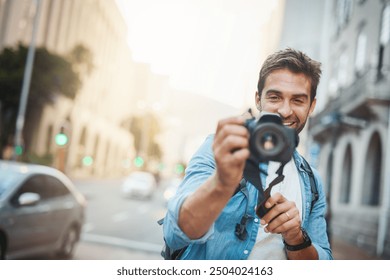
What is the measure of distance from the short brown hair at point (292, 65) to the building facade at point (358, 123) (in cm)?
603

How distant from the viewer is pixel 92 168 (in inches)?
304

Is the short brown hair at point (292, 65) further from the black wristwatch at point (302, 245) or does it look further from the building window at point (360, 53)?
the building window at point (360, 53)

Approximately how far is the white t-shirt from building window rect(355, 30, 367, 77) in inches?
333

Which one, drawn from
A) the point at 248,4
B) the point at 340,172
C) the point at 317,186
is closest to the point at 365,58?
the point at 340,172

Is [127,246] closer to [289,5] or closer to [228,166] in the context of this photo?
[289,5]

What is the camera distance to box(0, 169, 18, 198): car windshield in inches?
173

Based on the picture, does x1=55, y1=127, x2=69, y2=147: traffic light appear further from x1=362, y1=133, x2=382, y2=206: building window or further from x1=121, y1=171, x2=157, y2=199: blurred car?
x1=121, y1=171, x2=157, y2=199: blurred car

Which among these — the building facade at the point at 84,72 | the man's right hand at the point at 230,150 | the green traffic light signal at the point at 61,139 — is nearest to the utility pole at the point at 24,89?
the building facade at the point at 84,72

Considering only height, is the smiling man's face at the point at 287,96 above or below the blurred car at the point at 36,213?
above

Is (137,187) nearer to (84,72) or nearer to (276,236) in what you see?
(84,72)

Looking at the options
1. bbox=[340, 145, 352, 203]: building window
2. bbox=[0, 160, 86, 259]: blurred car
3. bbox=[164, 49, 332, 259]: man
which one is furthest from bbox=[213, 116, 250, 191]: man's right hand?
bbox=[340, 145, 352, 203]: building window

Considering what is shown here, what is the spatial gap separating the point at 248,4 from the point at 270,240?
9.74 ft

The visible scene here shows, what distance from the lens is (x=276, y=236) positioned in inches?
56.0

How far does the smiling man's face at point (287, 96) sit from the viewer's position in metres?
1.42
